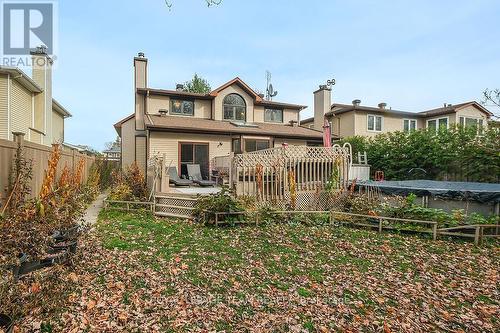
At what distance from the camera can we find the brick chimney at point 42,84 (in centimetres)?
1531

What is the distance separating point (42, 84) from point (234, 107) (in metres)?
10.5

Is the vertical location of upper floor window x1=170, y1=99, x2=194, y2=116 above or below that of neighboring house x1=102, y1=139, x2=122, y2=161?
above

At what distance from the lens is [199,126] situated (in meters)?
15.4

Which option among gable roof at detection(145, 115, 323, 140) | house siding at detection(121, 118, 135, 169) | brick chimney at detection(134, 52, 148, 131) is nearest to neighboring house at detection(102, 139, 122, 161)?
house siding at detection(121, 118, 135, 169)

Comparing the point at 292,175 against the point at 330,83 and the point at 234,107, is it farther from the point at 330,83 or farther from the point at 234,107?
the point at 330,83

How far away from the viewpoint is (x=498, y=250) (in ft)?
19.5

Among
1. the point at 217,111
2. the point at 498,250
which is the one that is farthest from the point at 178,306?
the point at 217,111

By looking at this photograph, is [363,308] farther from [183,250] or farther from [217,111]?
[217,111]

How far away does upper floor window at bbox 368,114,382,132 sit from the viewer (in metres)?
22.6

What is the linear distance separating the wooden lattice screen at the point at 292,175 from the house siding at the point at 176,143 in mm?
7052

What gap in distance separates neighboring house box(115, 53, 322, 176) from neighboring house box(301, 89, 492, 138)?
203 inches

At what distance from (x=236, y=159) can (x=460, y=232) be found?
5892 mm

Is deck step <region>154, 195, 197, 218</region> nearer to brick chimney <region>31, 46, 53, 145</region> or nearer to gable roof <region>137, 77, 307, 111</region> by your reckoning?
gable roof <region>137, 77, 307, 111</region>

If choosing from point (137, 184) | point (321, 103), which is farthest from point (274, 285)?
point (321, 103)
